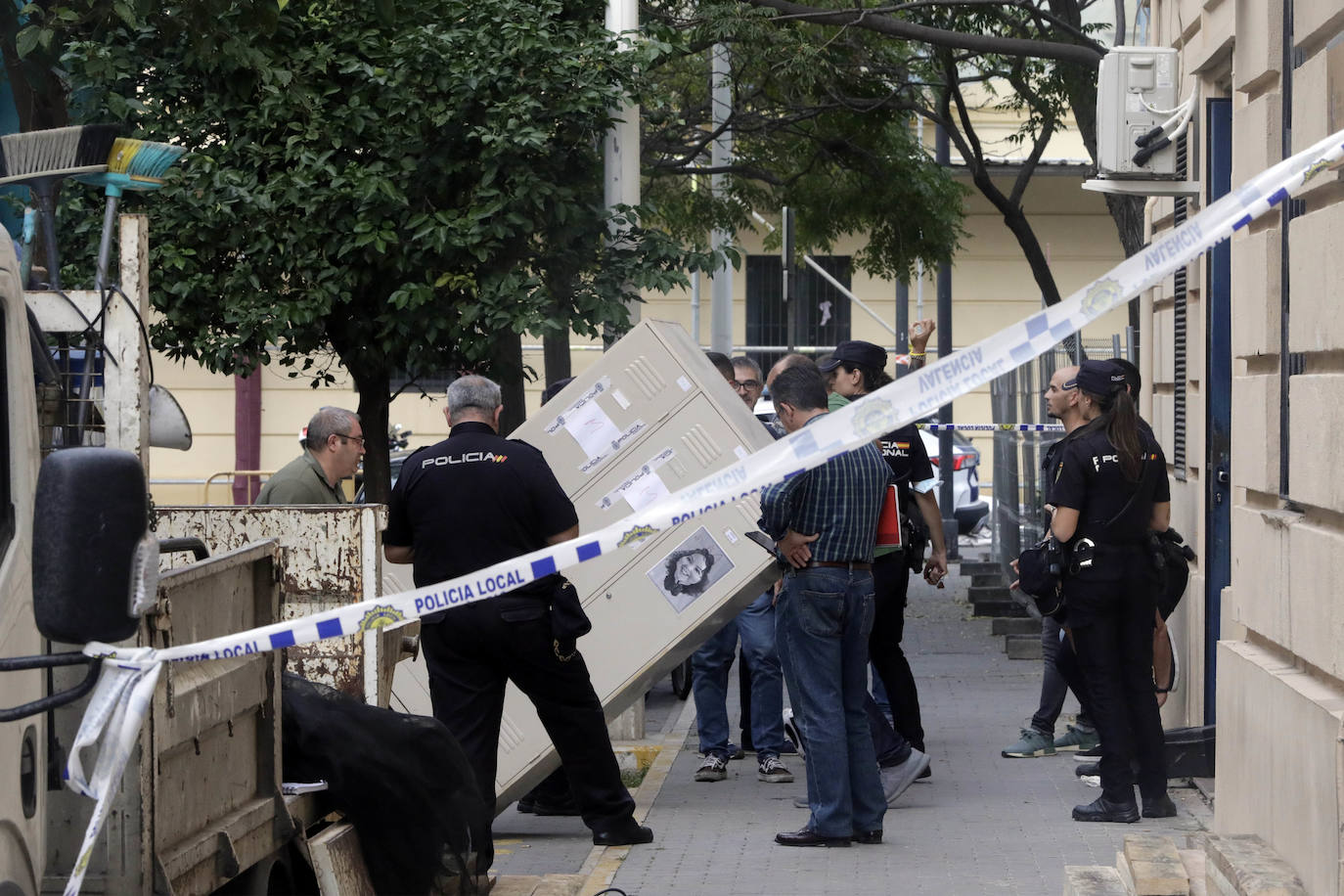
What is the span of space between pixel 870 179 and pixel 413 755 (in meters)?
13.2

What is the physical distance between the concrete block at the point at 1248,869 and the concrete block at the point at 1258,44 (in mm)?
2405

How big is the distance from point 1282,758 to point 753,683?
4.14 meters

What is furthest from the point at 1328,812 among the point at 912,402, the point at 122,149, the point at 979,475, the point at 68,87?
the point at 979,475

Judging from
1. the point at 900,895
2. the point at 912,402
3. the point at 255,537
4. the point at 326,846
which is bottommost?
the point at 900,895

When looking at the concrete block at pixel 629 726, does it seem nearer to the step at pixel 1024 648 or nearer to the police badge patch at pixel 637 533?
the step at pixel 1024 648

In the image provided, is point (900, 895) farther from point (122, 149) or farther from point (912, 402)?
point (122, 149)

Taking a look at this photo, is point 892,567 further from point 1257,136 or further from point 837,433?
point 837,433

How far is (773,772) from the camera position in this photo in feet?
28.7

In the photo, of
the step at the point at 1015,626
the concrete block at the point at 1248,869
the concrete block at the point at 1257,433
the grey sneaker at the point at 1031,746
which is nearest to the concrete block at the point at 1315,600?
the concrete block at the point at 1257,433

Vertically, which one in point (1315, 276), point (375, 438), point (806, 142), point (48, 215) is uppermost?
point (806, 142)

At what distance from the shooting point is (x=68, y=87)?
9375 mm

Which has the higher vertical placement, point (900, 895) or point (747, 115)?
point (747, 115)

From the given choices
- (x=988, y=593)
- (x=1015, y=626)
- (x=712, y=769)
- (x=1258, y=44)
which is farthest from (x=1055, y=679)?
(x=988, y=593)

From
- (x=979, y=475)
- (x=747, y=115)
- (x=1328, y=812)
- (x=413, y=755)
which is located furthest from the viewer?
(x=979, y=475)
